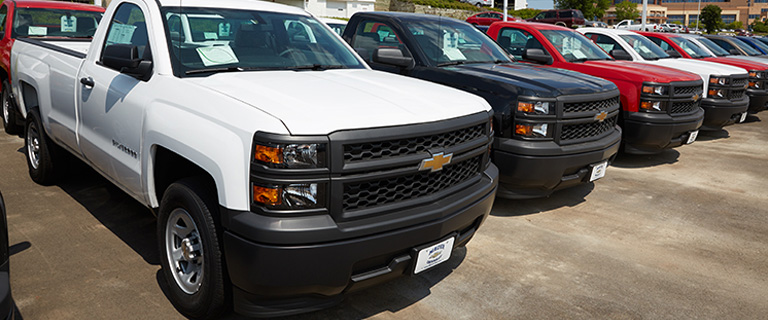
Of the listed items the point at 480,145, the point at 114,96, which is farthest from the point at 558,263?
the point at 114,96

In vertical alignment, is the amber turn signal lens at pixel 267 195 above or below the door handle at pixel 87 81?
below

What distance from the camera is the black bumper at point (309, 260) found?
2.52 metres

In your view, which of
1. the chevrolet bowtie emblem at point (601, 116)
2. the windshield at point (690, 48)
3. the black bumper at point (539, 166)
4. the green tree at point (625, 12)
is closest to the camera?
the black bumper at point (539, 166)

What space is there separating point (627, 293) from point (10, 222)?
4.62 metres

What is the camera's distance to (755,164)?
802 centimetres

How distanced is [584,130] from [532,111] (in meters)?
0.68

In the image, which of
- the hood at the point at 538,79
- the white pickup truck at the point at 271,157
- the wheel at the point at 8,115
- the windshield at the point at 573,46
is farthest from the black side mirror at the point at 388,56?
the wheel at the point at 8,115

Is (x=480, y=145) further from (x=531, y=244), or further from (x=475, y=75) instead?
(x=475, y=75)

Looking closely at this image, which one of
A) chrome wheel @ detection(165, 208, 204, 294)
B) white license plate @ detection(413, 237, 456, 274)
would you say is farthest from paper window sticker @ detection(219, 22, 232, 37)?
white license plate @ detection(413, 237, 456, 274)

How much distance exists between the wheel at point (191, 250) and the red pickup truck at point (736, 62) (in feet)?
36.1

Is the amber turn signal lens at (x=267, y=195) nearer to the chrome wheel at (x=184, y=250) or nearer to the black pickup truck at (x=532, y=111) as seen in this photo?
the chrome wheel at (x=184, y=250)

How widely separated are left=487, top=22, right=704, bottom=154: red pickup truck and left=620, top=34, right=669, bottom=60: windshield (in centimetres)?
287

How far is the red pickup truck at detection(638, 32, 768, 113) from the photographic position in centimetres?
1091

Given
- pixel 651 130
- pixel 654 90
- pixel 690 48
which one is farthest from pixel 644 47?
pixel 651 130
